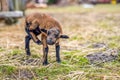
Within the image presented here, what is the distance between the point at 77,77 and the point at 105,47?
1319mm

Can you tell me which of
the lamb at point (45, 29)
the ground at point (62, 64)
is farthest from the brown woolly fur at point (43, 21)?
the ground at point (62, 64)

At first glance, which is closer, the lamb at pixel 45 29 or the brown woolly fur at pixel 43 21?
the lamb at pixel 45 29

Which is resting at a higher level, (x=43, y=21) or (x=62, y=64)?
(x=43, y=21)

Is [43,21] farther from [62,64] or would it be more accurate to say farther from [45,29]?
[62,64]

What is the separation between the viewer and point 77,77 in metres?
3.00

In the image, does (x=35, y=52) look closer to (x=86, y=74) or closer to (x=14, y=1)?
(x=86, y=74)

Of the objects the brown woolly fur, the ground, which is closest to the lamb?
the brown woolly fur

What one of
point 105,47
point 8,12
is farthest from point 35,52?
point 8,12

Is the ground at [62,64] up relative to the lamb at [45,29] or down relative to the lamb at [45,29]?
down

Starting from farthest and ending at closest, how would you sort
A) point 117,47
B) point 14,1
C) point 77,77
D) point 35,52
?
point 14,1 < point 117,47 < point 35,52 < point 77,77

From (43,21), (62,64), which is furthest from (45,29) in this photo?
(62,64)

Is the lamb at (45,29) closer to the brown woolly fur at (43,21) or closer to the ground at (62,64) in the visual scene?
the brown woolly fur at (43,21)

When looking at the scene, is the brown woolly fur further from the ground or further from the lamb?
the ground

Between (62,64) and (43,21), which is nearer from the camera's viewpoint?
(43,21)
